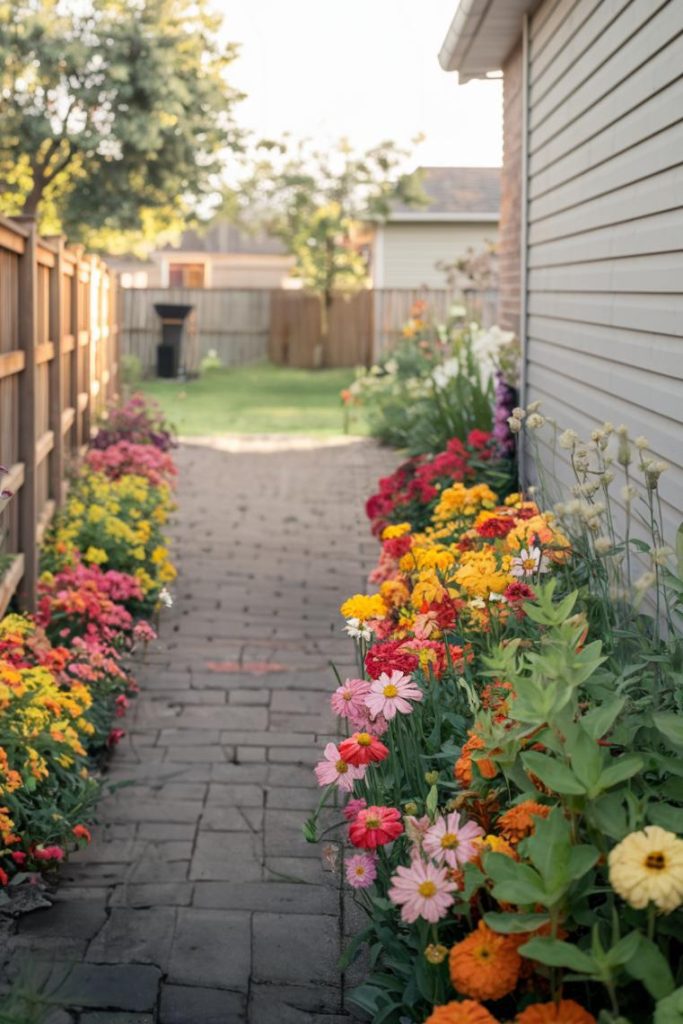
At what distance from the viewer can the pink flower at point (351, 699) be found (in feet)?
10.3

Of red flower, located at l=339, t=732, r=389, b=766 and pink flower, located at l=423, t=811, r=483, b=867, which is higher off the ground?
red flower, located at l=339, t=732, r=389, b=766

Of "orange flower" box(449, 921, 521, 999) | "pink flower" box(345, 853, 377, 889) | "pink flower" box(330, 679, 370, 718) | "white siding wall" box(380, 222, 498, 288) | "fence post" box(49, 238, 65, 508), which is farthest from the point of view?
"white siding wall" box(380, 222, 498, 288)

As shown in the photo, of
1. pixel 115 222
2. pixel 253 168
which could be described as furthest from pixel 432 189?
pixel 115 222

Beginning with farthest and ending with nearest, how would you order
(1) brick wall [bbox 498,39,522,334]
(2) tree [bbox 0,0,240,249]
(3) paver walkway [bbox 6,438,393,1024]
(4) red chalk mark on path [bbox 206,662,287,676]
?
(2) tree [bbox 0,0,240,249], (1) brick wall [bbox 498,39,522,334], (4) red chalk mark on path [bbox 206,662,287,676], (3) paver walkway [bbox 6,438,393,1024]

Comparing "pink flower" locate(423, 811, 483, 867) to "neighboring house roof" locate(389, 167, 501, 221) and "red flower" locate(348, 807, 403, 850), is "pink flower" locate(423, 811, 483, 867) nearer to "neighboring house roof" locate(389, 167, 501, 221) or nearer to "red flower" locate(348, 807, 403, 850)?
"red flower" locate(348, 807, 403, 850)

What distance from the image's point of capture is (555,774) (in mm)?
2287

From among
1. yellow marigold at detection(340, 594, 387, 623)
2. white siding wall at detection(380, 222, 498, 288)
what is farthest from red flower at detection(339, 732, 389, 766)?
white siding wall at detection(380, 222, 498, 288)

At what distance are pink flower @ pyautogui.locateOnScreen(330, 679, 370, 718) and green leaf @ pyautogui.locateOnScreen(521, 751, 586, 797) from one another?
856mm

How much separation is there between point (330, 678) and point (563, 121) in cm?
287

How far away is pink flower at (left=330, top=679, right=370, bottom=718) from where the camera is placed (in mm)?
3143

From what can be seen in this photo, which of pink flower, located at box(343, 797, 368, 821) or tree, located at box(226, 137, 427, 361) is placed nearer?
pink flower, located at box(343, 797, 368, 821)

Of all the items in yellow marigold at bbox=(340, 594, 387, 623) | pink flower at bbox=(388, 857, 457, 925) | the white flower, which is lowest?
pink flower at bbox=(388, 857, 457, 925)

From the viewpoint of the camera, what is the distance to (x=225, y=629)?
728 centimetres

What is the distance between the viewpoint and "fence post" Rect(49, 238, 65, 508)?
7465 mm
